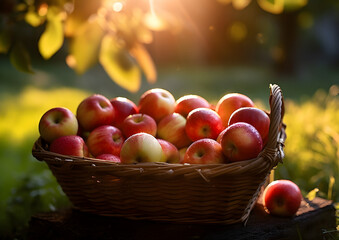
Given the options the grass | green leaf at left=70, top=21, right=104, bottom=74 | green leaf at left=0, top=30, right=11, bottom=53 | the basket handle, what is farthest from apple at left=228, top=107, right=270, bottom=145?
green leaf at left=0, top=30, right=11, bottom=53

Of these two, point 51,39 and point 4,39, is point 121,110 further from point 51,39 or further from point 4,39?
point 4,39

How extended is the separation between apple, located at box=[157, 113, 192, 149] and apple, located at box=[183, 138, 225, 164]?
29 centimetres

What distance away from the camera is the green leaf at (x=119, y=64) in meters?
1.83

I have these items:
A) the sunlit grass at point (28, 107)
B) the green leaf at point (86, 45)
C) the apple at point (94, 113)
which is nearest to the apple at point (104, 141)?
the apple at point (94, 113)

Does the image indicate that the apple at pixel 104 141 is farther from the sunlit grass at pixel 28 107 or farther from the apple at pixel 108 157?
the sunlit grass at pixel 28 107

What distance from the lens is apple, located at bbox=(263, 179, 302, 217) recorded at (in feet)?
6.35

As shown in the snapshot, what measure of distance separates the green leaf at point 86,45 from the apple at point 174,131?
483 mm

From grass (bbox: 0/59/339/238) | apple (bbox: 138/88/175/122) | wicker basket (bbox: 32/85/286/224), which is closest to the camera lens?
wicker basket (bbox: 32/85/286/224)

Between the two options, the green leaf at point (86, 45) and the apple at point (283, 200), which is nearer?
the green leaf at point (86, 45)

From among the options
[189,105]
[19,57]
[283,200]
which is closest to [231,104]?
[189,105]

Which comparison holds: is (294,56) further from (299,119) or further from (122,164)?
(122,164)

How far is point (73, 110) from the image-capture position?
632cm

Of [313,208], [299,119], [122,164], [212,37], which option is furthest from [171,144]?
[212,37]

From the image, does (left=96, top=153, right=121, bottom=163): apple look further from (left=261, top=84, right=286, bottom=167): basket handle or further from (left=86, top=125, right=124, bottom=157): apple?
(left=261, top=84, right=286, bottom=167): basket handle
